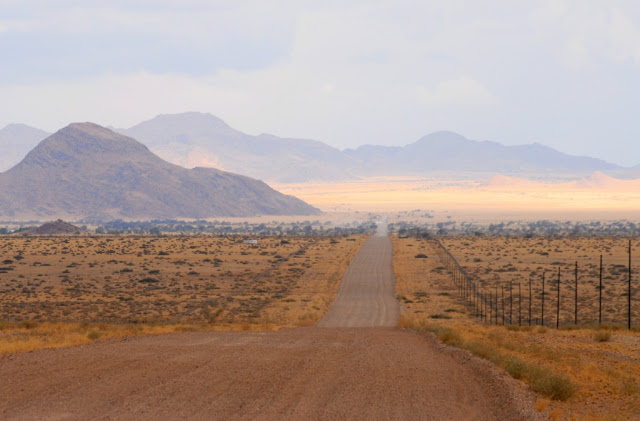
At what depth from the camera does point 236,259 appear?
89188mm

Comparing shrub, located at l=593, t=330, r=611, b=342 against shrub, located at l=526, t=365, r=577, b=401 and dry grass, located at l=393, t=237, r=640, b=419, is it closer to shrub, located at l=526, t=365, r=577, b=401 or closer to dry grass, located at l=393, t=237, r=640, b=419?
dry grass, located at l=393, t=237, r=640, b=419

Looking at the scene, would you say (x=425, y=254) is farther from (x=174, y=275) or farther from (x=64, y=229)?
(x=64, y=229)

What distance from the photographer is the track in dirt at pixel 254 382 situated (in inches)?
546

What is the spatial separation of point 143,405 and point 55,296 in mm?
41030

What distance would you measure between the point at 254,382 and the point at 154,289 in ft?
140

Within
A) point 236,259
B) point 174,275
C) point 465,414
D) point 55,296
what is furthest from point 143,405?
point 236,259

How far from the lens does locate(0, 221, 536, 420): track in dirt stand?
13875 millimetres

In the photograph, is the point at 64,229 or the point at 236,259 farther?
the point at 64,229

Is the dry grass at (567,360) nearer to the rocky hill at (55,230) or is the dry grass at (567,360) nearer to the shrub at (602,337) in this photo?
the shrub at (602,337)

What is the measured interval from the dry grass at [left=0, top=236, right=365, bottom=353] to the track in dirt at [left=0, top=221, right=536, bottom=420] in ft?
14.0

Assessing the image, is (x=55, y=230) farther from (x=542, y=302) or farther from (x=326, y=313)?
(x=542, y=302)

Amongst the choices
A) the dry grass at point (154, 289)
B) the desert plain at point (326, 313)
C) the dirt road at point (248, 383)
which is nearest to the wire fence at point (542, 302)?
the desert plain at point (326, 313)

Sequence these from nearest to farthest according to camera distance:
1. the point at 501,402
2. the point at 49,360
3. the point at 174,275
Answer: the point at 501,402 < the point at 49,360 < the point at 174,275

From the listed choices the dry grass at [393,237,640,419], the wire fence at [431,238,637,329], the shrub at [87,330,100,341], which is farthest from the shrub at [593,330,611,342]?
the shrub at [87,330,100,341]
